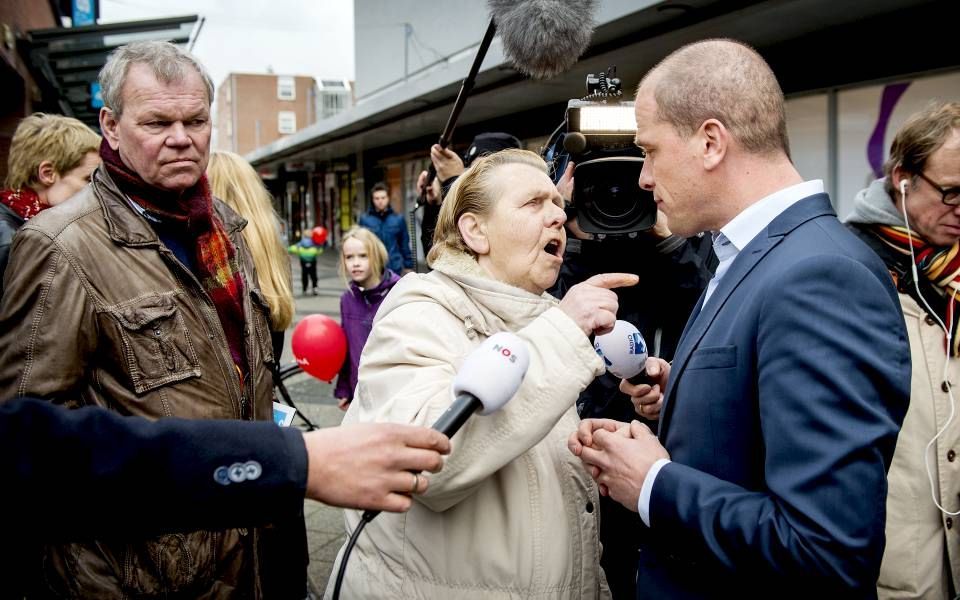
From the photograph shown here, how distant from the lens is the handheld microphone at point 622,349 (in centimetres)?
173

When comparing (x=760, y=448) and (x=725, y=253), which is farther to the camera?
(x=725, y=253)

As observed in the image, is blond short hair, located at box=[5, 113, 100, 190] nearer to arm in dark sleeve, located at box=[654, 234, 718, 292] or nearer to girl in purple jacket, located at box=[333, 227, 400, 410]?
girl in purple jacket, located at box=[333, 227, 400, 410]

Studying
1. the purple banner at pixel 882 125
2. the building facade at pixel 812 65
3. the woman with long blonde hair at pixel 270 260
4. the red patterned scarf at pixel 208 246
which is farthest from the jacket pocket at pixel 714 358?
the purple banner at pixel 882 125

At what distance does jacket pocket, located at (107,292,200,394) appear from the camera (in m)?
1.68

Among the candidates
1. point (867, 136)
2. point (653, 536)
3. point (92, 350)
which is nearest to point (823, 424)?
point (653, 536)

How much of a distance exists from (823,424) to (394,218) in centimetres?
836

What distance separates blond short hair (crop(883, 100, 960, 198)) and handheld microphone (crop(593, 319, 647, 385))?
3.39 feet

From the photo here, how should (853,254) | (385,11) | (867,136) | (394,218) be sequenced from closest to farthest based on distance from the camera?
(853,254) → (867,136) → (394,218) → (385,11)

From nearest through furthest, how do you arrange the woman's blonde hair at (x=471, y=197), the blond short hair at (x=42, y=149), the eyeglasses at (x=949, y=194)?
the woman's blonde hair at (x=471, y=197) → the eyeglasses at (x=949, y=194) → the blond short hair at (x=42, y=149)

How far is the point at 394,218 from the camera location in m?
9.19

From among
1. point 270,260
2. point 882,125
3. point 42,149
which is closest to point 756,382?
point 270,260

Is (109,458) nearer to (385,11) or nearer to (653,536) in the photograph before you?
(653,536)

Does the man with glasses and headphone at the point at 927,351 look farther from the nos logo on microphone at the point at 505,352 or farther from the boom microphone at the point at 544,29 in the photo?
the nos logo on microphone at the point at 505,352

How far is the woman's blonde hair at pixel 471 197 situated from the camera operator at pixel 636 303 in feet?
1.65
